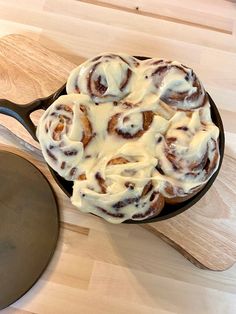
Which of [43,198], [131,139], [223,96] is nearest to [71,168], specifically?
[131,139]

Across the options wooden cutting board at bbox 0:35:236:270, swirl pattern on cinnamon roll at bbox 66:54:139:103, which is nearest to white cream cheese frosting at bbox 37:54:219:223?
swirl pattern on cinnamon roll at bbox 66:54:139:103

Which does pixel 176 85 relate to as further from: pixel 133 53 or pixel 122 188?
pixel 133 53

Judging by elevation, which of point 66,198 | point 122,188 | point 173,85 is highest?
point 173,85

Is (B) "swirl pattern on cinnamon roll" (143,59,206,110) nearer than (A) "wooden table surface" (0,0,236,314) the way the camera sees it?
Yes

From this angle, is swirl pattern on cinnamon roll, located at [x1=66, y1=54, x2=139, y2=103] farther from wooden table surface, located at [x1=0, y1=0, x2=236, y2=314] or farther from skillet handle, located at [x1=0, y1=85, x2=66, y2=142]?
wooden table surface, located at [x1=0, y1=0, x2=236, y2=314]

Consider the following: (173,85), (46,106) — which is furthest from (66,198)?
(173,85)

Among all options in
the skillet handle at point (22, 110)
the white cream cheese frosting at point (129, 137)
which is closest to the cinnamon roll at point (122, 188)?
the white cream cheese frosting at point (129, 137)
